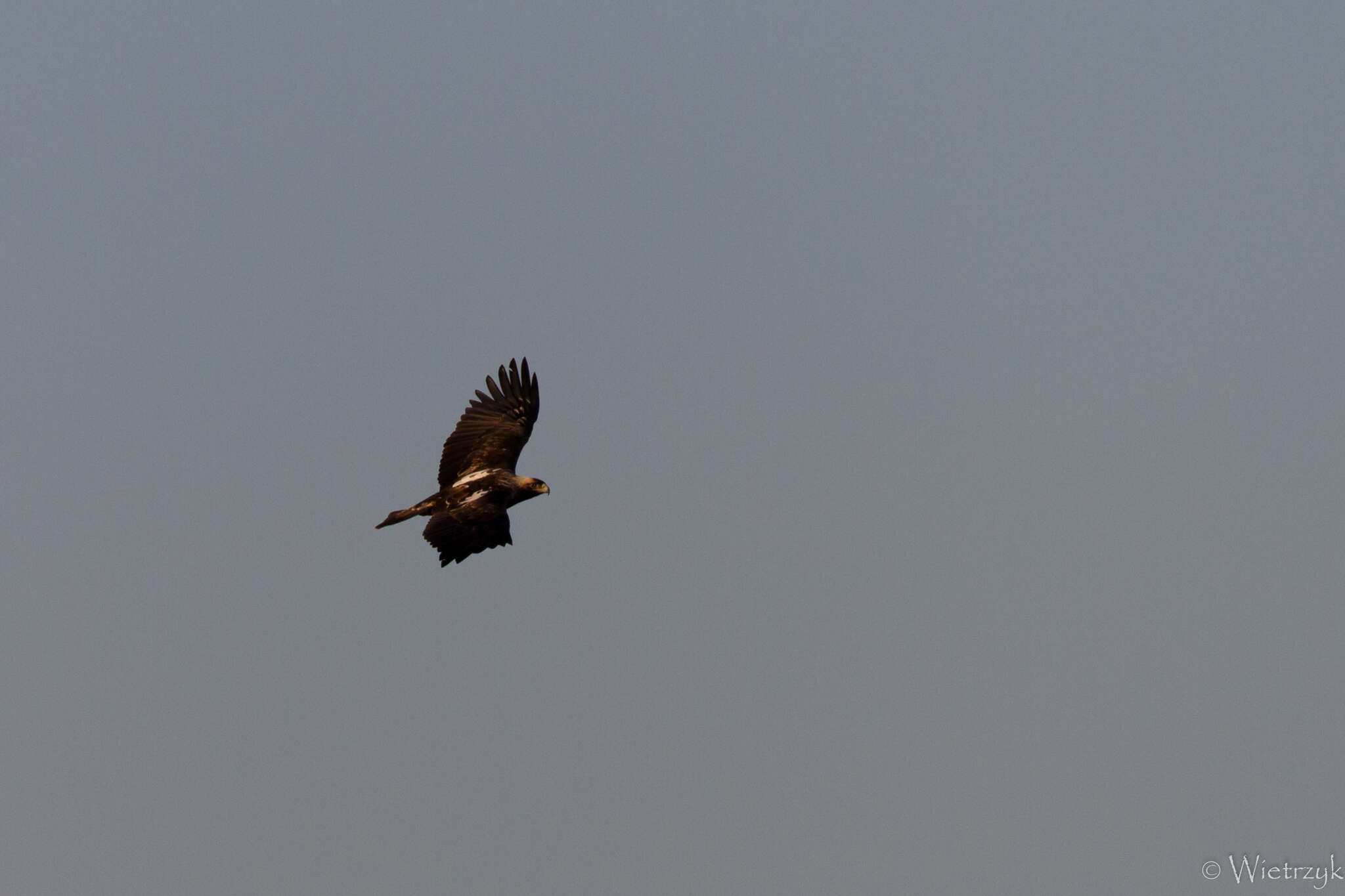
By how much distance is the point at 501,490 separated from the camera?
3469cm

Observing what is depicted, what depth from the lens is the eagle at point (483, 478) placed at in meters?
32.6

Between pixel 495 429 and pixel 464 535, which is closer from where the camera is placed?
pixel 464 535

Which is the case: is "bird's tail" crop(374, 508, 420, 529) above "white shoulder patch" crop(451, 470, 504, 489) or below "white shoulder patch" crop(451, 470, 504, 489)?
below

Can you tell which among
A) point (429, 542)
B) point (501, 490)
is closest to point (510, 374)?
point (501, 490)

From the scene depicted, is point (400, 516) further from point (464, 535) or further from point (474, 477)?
point (464, 535)

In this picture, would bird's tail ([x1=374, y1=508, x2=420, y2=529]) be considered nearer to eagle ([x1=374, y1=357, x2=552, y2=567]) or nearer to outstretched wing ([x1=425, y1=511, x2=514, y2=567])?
eagle ([x1=374, y1=357, x2=552, y2=567])

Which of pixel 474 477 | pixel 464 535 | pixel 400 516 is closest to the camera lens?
pixel 464 535

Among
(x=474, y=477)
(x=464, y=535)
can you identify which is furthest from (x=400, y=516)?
(x=464, y=535)

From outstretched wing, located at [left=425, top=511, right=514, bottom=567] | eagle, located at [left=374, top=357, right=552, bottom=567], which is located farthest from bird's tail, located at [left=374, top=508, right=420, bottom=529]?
outstretched wing, located at [left=425, top=511, right=514, bottom=567]

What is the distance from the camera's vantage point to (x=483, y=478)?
35.6m

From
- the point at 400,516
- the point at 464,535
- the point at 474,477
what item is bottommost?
the point at 464,535

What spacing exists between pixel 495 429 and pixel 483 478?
1992mm

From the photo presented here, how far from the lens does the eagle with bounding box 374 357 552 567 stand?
32562mm

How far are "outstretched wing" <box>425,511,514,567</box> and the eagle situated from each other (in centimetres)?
1
